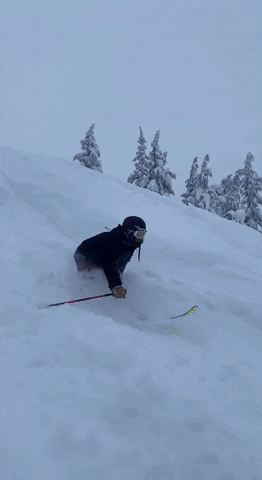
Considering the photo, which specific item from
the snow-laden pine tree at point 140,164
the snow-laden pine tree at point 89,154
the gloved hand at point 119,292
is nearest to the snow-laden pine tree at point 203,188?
the snow-laden pine tree at point 140,164

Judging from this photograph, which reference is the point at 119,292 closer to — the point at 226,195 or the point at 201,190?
the point at 201,190

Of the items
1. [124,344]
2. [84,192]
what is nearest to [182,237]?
[84,192]

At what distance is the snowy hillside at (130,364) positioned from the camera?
121 inches

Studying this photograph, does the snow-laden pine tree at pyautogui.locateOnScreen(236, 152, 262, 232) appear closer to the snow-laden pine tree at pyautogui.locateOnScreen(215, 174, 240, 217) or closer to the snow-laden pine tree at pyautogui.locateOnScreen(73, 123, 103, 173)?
the snow-laden pine tree at pyautogui.locateOnScreen(215, 174, 240, 217)

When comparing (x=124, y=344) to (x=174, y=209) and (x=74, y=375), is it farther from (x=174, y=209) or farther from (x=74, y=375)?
(x=174, y=209)

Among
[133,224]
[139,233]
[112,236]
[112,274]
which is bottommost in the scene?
[112,274]

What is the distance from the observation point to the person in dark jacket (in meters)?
6.16

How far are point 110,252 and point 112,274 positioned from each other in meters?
0.40

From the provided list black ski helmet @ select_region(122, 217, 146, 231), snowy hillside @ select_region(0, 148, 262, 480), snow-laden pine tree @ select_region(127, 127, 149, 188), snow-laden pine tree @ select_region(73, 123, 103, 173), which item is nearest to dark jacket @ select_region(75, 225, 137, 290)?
black ski helmet @ select_region(122, 217, 146, 231)

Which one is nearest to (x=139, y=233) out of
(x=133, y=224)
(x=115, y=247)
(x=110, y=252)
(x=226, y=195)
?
(x=133, y=224)

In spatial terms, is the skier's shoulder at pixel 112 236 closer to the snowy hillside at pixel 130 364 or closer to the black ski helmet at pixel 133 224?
the black ski helmet at pixel 133 224

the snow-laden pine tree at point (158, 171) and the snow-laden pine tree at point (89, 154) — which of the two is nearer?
the snow-laden pine tree at point (89, 154)

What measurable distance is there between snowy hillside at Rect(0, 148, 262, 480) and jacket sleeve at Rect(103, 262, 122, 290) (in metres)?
0.35

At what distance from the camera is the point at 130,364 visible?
14.1 ft
